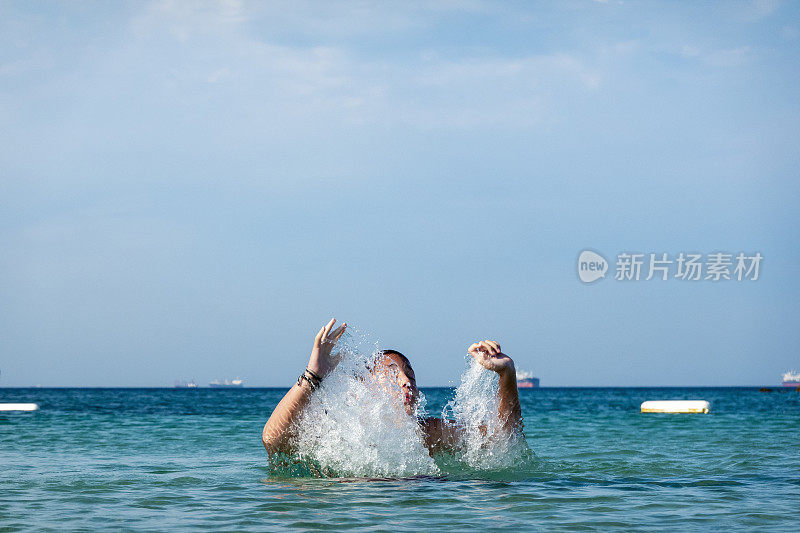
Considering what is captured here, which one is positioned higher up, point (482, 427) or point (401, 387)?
point (401, 387)

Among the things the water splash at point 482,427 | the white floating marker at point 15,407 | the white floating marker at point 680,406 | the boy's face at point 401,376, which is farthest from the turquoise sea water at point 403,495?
the white floating marker at point 15,407

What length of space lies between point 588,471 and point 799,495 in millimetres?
2493

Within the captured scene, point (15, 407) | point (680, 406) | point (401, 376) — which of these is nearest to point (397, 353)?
point (401, 376)

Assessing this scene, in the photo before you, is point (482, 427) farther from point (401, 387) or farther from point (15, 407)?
point (15, 407)

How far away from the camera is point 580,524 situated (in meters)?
5.62

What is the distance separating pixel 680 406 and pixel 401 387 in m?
28.2

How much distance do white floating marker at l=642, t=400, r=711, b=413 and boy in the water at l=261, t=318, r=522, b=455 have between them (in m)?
26.9

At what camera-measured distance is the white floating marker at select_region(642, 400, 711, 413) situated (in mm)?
32781

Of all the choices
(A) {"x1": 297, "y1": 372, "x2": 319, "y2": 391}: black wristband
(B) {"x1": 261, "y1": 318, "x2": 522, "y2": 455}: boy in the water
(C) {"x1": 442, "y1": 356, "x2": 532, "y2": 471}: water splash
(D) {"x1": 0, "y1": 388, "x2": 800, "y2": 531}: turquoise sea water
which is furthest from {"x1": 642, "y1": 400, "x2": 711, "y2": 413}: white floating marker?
(A) {"x1": 297, "y1": 372, "x2": 319, "y2": 391}: black wristband

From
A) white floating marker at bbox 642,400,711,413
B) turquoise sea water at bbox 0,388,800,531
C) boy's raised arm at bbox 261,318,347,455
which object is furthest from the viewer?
white floating marker at bbox 642,400,711,413

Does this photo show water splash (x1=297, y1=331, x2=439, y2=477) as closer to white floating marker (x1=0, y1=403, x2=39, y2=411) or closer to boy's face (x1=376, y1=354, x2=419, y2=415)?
boy's face (x1=376, y1=354, x2=419, y2=415)

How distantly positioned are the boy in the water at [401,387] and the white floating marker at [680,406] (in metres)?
26.9

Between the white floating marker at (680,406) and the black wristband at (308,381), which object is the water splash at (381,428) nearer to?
the black wristband at (308,381)

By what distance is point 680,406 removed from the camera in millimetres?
32969
